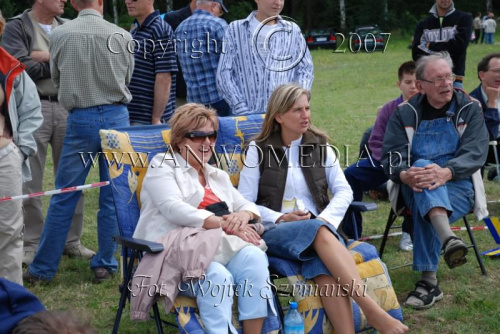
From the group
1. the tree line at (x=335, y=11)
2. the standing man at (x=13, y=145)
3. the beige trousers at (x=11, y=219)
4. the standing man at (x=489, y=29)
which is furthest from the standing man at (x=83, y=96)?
the standing man at (x=489, y=29)

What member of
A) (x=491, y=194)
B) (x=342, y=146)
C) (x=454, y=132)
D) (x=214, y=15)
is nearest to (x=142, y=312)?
(x=454, y=132)

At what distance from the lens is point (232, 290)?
12.1 feet

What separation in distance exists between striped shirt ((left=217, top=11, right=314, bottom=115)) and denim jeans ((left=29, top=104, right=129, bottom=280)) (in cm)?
87

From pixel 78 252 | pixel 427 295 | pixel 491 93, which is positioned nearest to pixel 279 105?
pixel 427 295

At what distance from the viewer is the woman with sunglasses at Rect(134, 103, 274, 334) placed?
12.0ft

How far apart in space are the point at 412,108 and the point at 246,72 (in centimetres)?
126

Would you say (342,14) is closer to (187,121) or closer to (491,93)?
(491,93)

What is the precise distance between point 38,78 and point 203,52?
1.33 m

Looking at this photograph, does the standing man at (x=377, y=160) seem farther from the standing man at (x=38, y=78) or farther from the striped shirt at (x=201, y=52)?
the standing man at (x=38, y=78)

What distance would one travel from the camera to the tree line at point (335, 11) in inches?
1293

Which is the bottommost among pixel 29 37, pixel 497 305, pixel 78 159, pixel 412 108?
pixel 497 305

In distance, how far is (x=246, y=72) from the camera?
560cm

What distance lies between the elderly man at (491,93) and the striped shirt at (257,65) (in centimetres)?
159

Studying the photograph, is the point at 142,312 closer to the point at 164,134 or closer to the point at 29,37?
the point at 164,134
